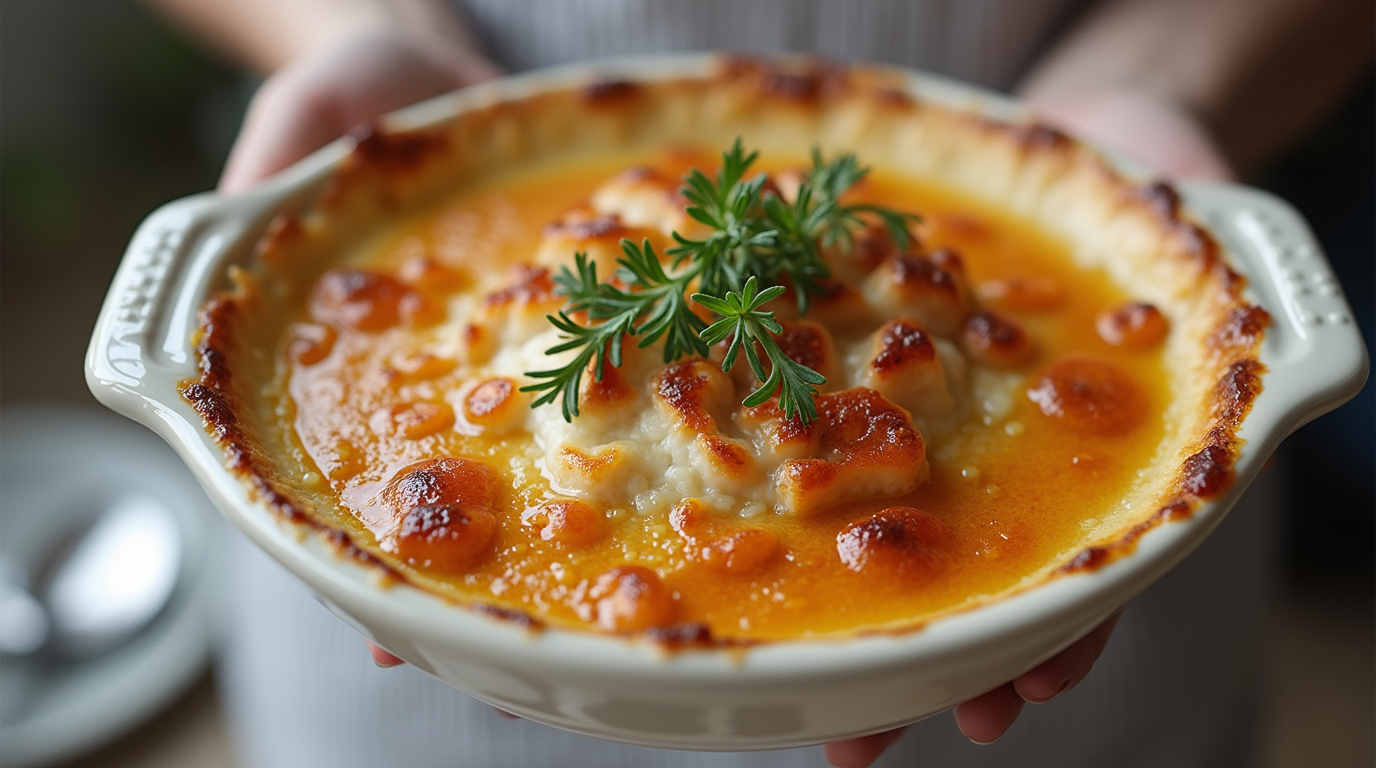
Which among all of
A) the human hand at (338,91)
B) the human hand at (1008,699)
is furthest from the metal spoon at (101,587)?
the human hand at (1008,699)

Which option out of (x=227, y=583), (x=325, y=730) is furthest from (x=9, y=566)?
(x=325, y=730)

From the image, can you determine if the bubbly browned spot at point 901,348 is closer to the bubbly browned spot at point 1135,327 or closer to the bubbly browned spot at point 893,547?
the bubbly browned spot at point 893,547

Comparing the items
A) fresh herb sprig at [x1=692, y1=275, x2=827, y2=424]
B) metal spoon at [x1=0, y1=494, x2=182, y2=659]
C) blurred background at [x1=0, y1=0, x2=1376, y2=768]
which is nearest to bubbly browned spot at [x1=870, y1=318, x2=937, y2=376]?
fresh herb sprig at [x1=692, y1=275, x2=827, y2=424]

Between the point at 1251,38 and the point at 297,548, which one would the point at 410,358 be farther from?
the point at 1251,38

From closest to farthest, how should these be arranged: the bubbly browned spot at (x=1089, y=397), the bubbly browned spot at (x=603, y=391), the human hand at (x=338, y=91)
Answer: the bubbly browned spot at (x=603, y=391)
the bubbly browned spot at (x=1089, y=397)
the human hand at (x=338, y=91)

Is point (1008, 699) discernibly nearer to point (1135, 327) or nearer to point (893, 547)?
point (893, 547)

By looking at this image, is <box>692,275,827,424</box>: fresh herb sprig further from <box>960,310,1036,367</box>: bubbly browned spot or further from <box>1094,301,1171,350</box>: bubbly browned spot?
<box>1094,301,1171,350</box>: bubbly browned spot
